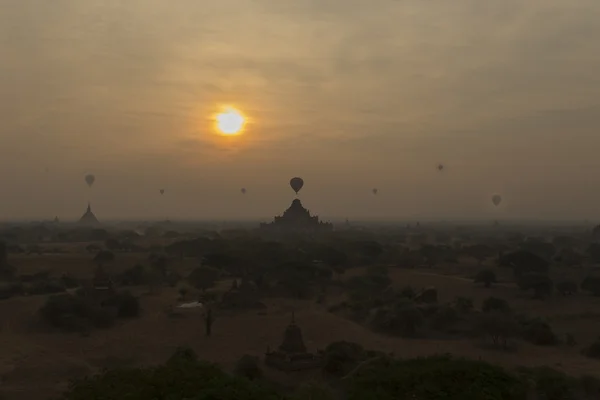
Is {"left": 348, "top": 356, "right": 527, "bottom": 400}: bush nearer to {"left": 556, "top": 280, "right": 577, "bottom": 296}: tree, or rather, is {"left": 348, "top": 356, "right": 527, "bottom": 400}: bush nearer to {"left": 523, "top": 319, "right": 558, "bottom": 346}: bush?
{"left": 523, "top": 319, "right": 558, "bottom": 346}: bush

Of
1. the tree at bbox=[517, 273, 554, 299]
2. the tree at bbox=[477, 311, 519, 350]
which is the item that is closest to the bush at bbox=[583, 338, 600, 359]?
the tree at bbox=[477, 311, 519, 350]

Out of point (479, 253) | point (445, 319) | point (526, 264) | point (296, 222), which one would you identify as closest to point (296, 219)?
point (296, 222)

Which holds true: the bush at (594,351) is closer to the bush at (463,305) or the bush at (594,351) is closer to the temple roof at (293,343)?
the bush at (463,305)

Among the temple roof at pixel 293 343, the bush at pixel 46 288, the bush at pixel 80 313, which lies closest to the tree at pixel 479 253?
the bush at pixel 80 313

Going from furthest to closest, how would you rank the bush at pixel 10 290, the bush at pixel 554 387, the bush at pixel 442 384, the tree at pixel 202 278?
the tree at pixel 202 278, the bush at pixel 10 290, the bush at pixel 554 387, the bush at pixel 442 384

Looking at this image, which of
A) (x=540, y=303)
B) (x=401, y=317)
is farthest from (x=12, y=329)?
(x=540, y=303)
